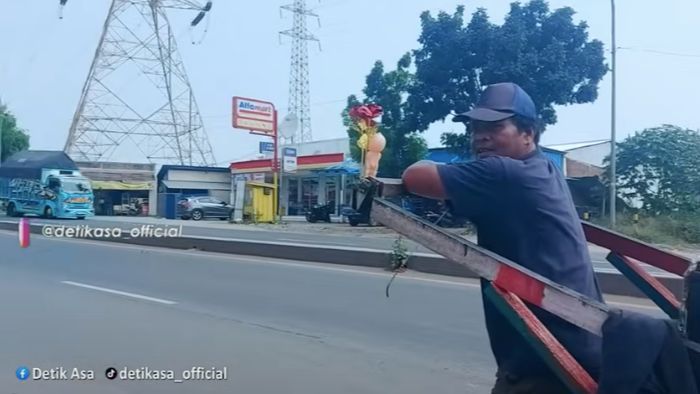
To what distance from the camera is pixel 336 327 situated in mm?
7402

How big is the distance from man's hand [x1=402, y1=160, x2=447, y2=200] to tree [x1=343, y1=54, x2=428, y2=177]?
29801 mm

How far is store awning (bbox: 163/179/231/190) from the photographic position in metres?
46.5

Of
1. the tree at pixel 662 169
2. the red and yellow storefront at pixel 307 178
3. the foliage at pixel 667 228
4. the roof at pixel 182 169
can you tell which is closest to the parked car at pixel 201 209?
the red and yellow storefront at pixel 307 178

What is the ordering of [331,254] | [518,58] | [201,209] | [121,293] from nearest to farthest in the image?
[121,293]
[331,254]
[518,58]
[201,209]

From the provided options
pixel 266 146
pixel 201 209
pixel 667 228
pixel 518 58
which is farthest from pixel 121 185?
pixel 667 228

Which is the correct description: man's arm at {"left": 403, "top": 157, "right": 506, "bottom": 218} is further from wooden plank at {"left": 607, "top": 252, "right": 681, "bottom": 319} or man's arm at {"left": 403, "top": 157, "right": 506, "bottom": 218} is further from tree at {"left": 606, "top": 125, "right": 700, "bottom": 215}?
tree at {"left": 606, "top": 125, "right": 700, "bottom": 215}

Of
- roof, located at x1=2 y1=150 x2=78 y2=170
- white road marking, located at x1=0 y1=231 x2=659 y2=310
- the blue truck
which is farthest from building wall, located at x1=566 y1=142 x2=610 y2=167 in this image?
white road marking, located at x1=0 y1=231 x2=659 y2=310

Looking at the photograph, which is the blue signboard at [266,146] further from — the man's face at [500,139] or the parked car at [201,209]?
the man's face at [500,139]

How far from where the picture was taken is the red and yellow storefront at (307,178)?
3725 cm

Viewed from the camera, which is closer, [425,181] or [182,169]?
[425,181]

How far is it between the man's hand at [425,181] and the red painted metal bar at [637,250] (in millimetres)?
902

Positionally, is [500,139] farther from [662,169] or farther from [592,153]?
[592,153]

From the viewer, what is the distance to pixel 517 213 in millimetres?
2053

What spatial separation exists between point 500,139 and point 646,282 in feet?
3.00
